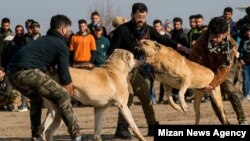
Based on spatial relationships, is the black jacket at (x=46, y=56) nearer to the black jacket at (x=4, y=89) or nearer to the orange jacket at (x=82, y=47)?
the orange jacket at (x=82, y=47)

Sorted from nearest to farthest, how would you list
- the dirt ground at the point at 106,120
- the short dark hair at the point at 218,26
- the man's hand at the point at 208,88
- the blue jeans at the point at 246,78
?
1. the short dark hair at the point at 218,26
2. the man's hand at the point at 208,88
3. the dirt ground at the point at 106,120
4. the blue jeans at the point at 246,78

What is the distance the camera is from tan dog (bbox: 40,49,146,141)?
30.0 ft

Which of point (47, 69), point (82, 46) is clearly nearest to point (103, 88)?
point (47, 69)

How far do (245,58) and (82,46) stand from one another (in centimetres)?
424

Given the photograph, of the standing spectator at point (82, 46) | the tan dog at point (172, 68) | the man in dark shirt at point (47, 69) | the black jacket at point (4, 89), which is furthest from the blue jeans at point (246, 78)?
the man in dark shirt at point (47, 69)

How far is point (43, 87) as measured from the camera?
8.69 metres

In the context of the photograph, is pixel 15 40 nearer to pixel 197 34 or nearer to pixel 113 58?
pixel 197 34

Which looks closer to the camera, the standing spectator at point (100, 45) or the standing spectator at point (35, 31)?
the standing spectator at point (35, 31)

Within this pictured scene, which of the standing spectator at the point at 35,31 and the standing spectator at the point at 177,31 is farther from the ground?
the standing spectator at the point at 35,31

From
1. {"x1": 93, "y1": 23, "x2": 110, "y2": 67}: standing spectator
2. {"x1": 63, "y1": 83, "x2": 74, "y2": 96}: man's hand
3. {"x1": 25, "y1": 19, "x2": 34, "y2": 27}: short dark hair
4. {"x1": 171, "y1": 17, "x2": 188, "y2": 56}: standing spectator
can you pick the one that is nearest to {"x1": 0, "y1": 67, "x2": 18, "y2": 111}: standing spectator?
{"x1": 25, "y1": 19, "x2": 34, "y2": 27}: short dark hair

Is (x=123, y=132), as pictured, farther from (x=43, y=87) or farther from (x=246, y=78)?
(x=246, y=78)

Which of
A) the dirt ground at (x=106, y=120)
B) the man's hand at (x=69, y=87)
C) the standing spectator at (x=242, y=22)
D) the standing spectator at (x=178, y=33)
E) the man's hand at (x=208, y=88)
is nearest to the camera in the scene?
the man's hand at (x=69, y=87)

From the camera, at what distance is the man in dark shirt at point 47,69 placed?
343 inches

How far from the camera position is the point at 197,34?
53.1ft
